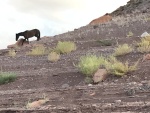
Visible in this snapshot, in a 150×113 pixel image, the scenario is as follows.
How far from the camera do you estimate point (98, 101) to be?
12555 mm

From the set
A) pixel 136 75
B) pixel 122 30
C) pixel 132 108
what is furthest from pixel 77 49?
pixel 132 108

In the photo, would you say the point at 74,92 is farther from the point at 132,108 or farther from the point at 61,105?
the point at 132,108

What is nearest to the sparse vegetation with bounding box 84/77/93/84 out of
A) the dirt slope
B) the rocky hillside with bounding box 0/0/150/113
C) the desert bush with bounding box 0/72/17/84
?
the rocky hillside with bounding box 0/0/150/113

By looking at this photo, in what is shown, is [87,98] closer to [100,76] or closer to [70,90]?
[70,90]

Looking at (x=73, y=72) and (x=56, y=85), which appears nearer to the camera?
(x=56, y=85)

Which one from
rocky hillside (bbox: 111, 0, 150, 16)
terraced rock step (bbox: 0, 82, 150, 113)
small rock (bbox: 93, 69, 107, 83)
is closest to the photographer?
terraced rock step (bbox: 0, 82, 150, 113)

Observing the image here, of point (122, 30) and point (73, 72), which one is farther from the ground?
point (122, 30)

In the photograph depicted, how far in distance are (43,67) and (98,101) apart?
26.2 ft

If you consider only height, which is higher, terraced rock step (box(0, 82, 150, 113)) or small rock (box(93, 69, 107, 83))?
small rock (box(93, 69, 107, 83))

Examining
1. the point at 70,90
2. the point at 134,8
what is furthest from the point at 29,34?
the point at 70,90

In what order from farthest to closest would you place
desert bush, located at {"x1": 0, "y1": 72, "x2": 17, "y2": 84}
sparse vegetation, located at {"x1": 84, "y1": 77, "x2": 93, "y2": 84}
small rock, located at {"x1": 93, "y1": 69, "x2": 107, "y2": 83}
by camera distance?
desert bush, located at {"x1": 0, "y1": 72, "x2": 17, "y2": 84}
sparse vegetation, located at {"x1": 84, "y1": 77, "x2": 93, "y2": 84}
small rock, located at {"x1": 93, "y1": 69, "x2": 107, "y2": 83}

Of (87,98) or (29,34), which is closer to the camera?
(87,98)

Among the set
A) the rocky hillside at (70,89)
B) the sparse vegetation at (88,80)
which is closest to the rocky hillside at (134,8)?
the rocky hillside at (70,89)

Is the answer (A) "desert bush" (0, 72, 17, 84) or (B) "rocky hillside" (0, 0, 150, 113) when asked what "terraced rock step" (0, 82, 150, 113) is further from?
(A) "desert bush" (0, 72, 17, 84)
